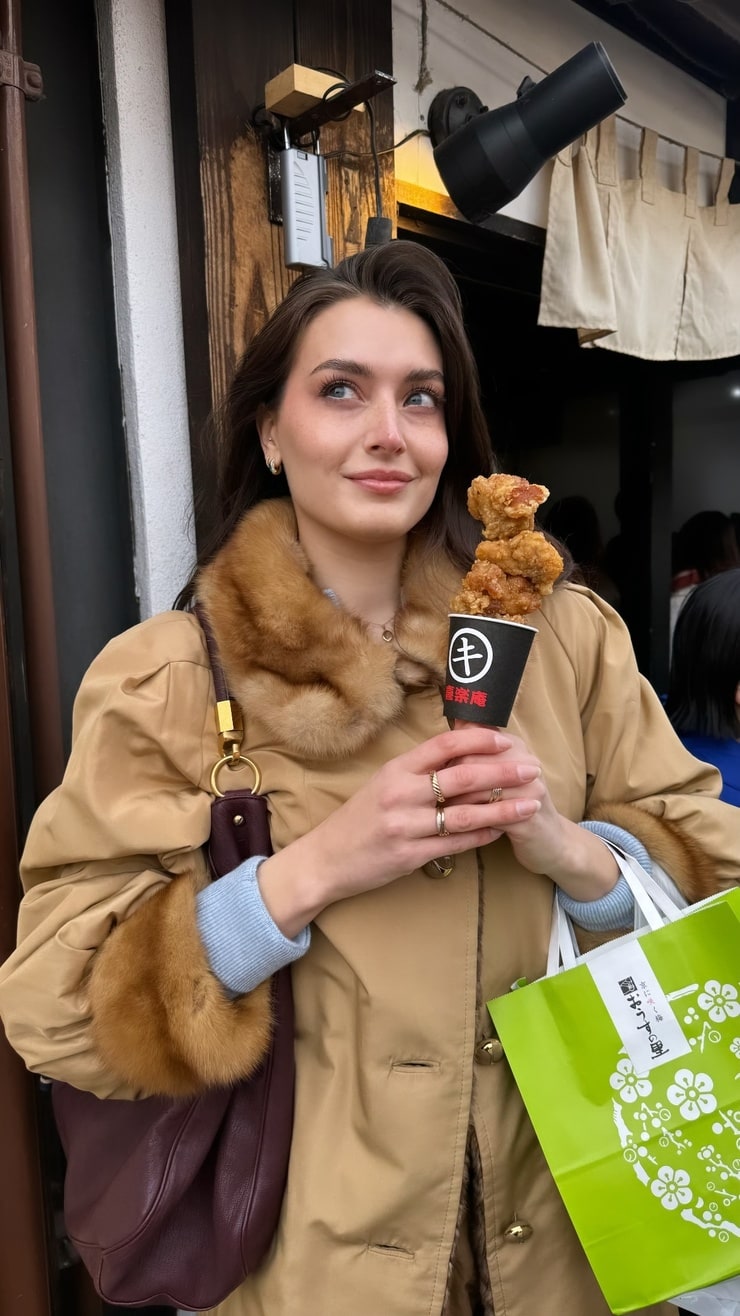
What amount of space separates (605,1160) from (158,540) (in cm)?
186

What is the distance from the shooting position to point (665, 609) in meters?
6.23

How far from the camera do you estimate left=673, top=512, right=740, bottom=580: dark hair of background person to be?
6527 millimetres

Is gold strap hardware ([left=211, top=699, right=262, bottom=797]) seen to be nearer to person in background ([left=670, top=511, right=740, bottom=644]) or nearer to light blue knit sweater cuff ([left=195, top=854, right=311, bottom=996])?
light blue knit sweater cuff ([left=195, top=854, right=311, bottom=996])

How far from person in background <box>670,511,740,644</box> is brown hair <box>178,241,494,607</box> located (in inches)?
199

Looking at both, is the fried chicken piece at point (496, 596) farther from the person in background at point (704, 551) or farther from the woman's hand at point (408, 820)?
the person in background at point (704, 551)

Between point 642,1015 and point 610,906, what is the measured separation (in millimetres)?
217

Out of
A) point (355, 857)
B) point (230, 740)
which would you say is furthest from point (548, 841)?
point (230, 740)

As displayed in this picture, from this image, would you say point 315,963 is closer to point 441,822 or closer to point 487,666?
point 441,822

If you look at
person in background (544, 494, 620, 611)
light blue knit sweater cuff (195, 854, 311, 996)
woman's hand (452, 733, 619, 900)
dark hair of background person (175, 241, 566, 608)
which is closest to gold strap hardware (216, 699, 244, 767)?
light blue knit sweater cuff (195, 854, 311, 996)

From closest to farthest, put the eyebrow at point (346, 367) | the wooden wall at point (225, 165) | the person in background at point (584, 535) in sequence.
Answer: the eyebrow at point (346, 367) → the wooden wall at point (225, 165) → the person in background at point (584, 535)

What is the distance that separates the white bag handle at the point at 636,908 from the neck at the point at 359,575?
2.21 feet

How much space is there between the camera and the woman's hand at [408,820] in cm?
126

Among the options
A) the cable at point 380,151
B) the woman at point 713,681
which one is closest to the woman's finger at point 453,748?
the woman at point 713,681

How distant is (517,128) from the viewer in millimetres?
2701
